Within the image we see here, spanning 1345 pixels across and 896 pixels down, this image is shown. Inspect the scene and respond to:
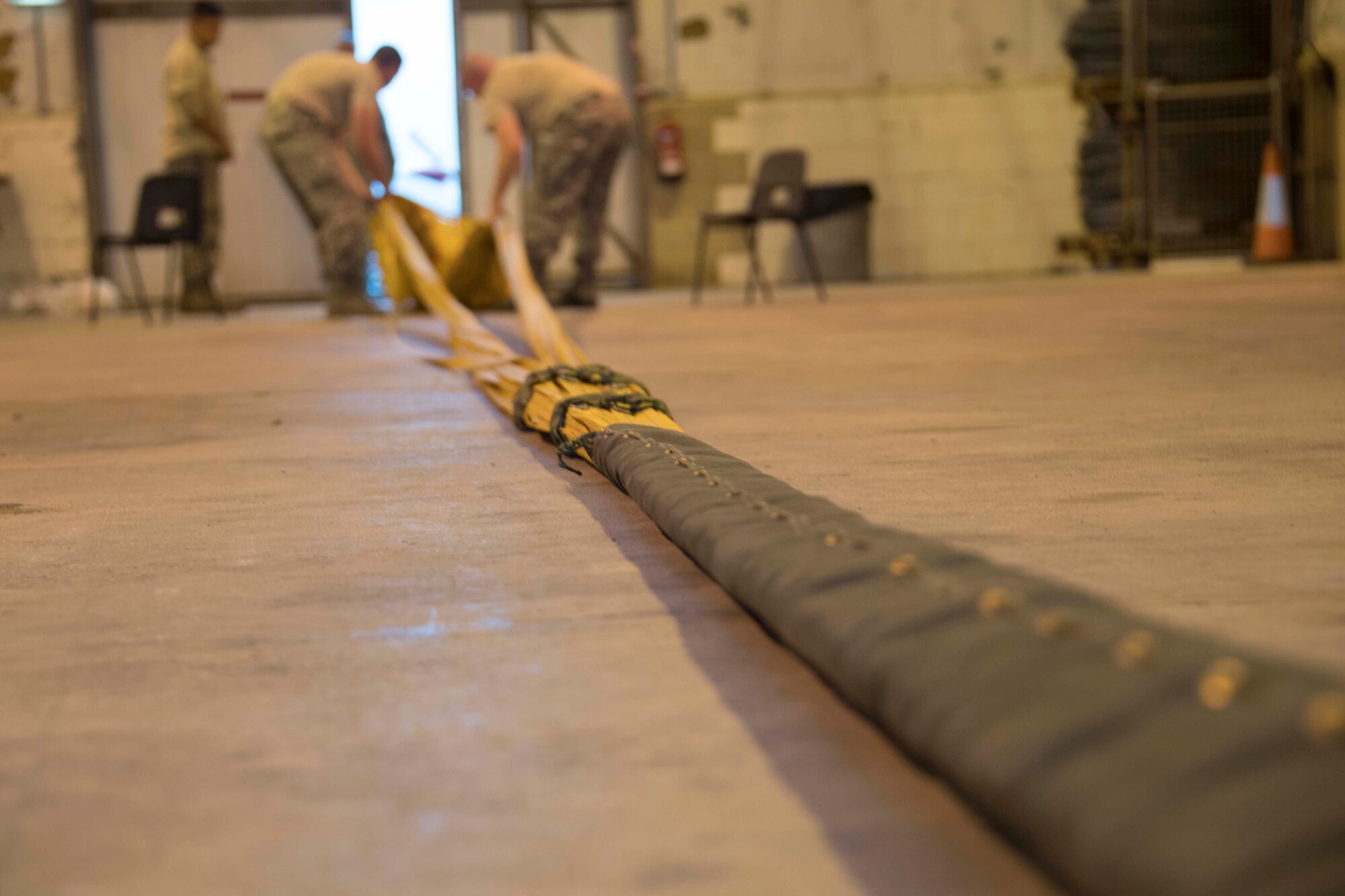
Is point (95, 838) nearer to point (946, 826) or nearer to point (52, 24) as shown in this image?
point (946, 826)

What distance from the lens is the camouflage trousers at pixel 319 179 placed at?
546cm

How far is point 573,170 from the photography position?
18.4 ft

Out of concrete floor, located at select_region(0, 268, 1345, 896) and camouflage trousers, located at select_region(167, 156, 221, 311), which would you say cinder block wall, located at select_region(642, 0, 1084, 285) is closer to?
camouflage trousers, located at select_region(167, 156, 221, 311)

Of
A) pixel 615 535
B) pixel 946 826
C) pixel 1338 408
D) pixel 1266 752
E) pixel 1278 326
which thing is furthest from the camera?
pixel 1278 326

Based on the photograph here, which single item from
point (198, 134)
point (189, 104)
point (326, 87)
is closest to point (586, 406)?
point (326, 87)

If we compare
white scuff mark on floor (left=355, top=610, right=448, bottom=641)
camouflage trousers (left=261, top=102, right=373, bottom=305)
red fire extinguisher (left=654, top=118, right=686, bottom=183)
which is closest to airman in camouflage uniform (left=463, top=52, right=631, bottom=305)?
camouflage trousers (left=261, top=102, right=373, bottom=305)

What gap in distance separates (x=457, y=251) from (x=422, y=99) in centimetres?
447

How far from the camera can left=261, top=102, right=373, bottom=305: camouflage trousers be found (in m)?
5.46

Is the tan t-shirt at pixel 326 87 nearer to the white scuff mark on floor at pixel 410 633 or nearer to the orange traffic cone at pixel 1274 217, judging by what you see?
the white scuff mark on floor at pixel 410 633

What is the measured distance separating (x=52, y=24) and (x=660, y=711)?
9.41 metres

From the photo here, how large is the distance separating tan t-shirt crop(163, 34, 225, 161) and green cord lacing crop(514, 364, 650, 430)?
5043mm

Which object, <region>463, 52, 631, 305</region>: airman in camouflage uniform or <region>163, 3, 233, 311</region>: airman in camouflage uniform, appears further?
<region>163, 3, 233, 311</region>: airman in camouflage uniform

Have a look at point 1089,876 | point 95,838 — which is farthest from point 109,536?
point 1089,876

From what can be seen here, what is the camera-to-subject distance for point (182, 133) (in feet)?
21.6
